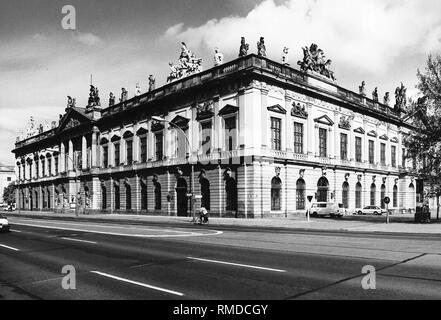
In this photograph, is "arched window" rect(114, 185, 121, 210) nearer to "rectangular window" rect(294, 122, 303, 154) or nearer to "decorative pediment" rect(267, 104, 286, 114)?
"rectangular window" rect(294, 122, 303, 154)

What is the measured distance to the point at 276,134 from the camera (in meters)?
40.4

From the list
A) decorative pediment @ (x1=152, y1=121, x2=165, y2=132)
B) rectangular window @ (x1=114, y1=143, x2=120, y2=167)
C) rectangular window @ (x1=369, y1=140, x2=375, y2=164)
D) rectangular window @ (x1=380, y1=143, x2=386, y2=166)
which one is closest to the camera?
decorative pediment @ (x1=152, y1=121, x2=165, y2=132)

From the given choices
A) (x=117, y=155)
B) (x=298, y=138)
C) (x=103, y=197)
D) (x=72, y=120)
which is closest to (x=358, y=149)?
(x=298, y=138)

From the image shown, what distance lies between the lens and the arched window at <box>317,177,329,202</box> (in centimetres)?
4519

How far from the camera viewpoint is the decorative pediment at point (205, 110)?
4162 centimetres

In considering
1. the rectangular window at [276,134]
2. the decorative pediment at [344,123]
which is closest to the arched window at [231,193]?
the rectangular window at [276,134]

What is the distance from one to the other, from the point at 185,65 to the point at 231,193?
17.8m

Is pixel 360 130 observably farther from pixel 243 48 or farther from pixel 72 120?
pixel 72 120

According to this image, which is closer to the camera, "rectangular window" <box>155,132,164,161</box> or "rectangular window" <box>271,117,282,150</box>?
"rectangular window" <box>271,117,282,150</box>

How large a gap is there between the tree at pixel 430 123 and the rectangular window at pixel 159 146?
26.7 metres

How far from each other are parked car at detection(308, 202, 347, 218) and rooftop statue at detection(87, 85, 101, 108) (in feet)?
122

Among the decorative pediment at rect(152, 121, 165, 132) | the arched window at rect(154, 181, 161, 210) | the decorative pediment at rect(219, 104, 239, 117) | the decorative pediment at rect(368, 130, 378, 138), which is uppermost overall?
the decorative pediment at rect(219, 104, 239, 117)

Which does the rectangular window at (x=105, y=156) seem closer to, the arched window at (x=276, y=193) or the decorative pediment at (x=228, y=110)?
the decorative pediment at (x=228, y=110)

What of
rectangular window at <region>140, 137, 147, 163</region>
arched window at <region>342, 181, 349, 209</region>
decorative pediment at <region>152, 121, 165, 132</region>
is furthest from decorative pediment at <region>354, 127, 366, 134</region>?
rectangular window at <region>140, 137, 147, 163</region>
